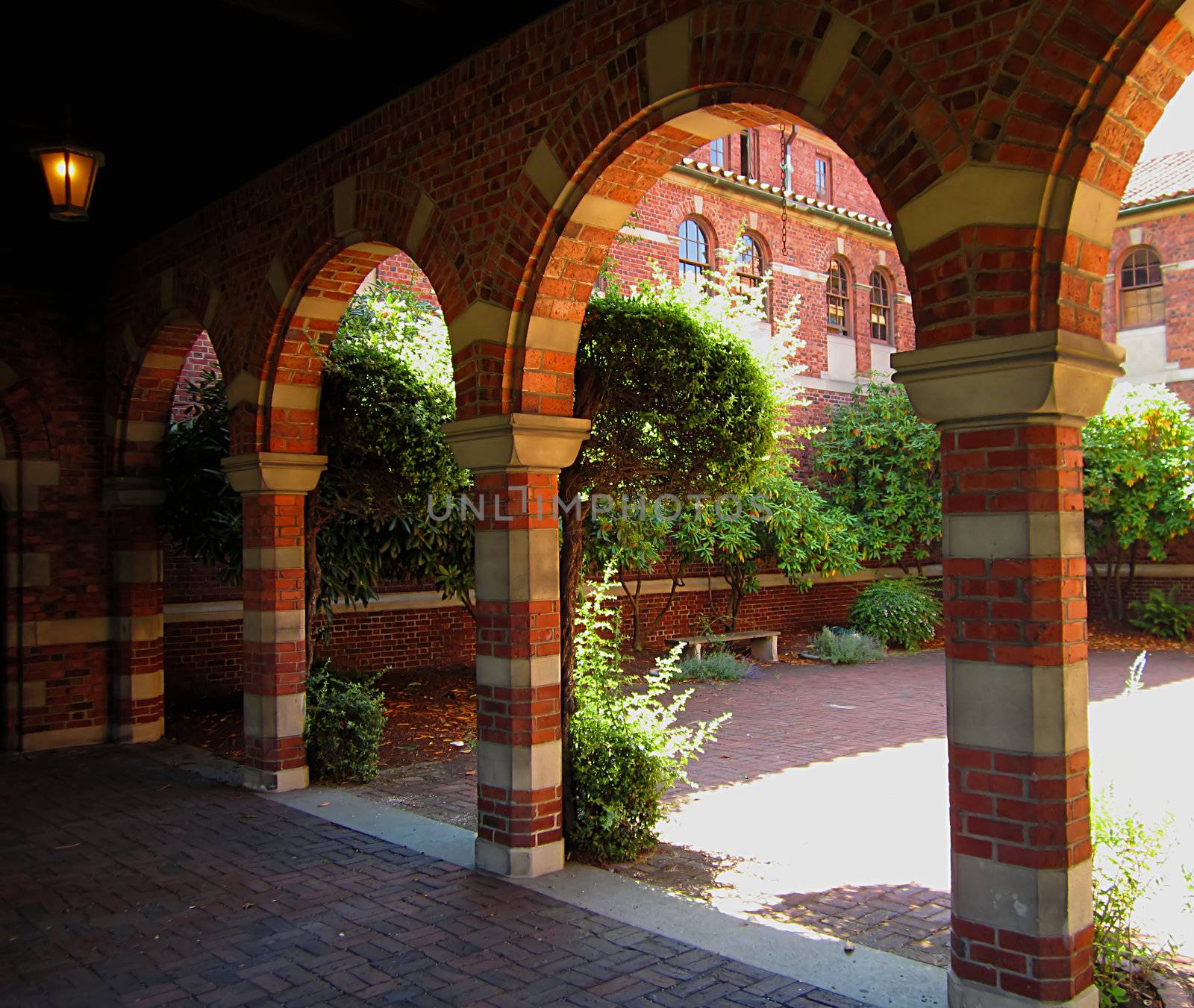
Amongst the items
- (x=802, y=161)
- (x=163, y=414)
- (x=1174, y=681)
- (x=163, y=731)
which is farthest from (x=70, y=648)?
(x=802, y=161)

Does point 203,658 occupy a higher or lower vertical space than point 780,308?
lower

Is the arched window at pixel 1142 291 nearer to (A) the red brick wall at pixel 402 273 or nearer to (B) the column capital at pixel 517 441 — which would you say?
(A) the red brick wall at pixel 402 273

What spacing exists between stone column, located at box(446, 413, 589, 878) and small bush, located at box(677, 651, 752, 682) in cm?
778

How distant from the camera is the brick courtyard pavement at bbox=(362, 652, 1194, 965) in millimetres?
4906

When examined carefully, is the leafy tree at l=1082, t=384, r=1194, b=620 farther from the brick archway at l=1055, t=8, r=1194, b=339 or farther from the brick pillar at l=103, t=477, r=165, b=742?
the brick archway at l=1055, t=8, r=1194, b=339

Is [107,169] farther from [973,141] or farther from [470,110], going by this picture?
[973,141]

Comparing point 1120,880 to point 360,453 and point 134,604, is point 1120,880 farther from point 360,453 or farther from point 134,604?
point 134,604

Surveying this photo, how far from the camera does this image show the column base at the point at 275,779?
7473 millimetres

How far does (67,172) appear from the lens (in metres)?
6.50

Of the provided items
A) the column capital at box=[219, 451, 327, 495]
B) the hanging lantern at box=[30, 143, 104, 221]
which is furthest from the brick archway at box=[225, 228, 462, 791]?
the hanging lantern at box=[30, 143, 104, 221]

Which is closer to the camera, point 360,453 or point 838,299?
point 360,453

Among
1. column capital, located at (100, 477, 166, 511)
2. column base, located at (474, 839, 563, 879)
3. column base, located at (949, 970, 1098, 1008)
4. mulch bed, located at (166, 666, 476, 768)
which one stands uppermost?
column capital, located at (100, 477, 166, 511)

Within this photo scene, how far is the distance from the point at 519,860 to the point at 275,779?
284 cm

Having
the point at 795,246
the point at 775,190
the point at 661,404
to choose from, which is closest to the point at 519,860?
the point at 661,404
